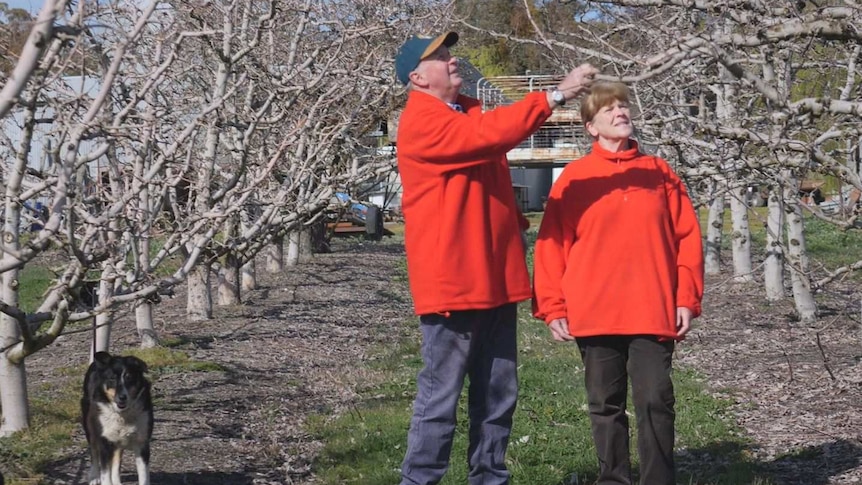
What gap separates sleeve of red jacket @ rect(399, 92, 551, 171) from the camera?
479 cm

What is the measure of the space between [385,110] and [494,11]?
4.86 metres

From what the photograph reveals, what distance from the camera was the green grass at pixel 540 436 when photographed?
7.05 metres

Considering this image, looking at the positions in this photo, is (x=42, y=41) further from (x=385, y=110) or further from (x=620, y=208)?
(x=385, y=110)

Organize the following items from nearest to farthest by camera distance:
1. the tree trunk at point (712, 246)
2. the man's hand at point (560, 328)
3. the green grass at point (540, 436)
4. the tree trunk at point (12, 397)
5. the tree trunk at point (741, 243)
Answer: the man's hand at point (560, 328) → the green grass at point (540, 436) → the tree trunk at point (12, 397) → the tree trunk at point (741, 243) → the tree trunk at point (712, 246)

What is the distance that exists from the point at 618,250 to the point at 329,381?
6673 mm

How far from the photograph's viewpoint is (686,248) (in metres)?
5.51

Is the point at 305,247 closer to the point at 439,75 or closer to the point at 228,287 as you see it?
the point at 228,287

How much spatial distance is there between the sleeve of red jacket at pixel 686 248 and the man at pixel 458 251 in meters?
0.73

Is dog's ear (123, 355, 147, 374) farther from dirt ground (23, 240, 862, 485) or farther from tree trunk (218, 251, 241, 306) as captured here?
tree trunk (218, 251, 241, 306)

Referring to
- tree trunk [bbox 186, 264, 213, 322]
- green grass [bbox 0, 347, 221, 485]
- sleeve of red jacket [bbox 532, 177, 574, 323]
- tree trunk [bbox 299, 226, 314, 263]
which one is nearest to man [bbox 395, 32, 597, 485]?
sleeve of red jacket [bbox 532, 177, 574, 323]

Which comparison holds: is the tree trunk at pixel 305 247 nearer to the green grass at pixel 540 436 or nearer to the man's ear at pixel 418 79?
the green grass at pixel 540 436

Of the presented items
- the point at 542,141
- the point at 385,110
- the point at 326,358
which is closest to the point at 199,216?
the point at 326,358

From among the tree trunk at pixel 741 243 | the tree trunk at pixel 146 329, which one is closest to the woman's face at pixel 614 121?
the tree trunk at pixel 146 329

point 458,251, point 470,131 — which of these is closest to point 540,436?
point 458,251
